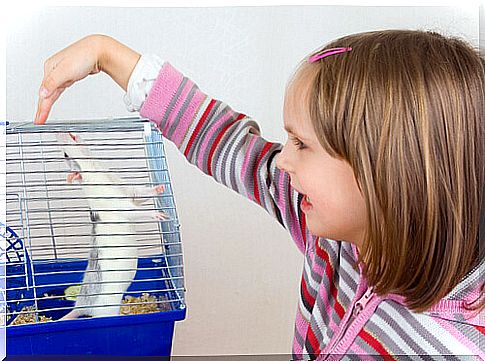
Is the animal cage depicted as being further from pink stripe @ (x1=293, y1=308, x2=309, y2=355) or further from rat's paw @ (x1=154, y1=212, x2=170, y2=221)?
pink stripe @ (x1=293, y1=308, x2=309, y2=355)

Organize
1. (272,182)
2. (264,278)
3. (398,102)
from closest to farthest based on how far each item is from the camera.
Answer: (398,102)
(272,182)
(264,278)

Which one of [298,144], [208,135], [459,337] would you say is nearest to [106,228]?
[208,135]

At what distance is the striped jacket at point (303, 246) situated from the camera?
2.52ft

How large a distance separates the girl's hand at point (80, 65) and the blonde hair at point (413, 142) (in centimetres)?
21

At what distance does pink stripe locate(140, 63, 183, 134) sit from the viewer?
855mm

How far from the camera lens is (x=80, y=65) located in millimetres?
814

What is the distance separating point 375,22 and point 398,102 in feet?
2.03

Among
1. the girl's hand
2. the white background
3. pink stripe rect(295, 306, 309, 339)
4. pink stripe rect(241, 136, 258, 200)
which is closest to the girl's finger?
the girl's hand

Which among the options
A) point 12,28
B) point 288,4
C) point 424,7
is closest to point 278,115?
point 288,4

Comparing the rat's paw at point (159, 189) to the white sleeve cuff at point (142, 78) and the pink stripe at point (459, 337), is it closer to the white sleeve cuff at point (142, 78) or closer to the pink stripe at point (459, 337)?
the white sleeve cuff at point (142, 78)

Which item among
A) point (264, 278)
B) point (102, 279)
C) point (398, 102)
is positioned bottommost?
point (264, 278)

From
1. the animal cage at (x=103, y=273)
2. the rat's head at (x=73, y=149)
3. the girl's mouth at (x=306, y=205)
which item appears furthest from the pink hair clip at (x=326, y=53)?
the rat's head at (x=73, y=149)

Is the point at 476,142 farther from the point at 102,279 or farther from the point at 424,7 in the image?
the point at 424,7

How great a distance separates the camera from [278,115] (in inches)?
52.6
